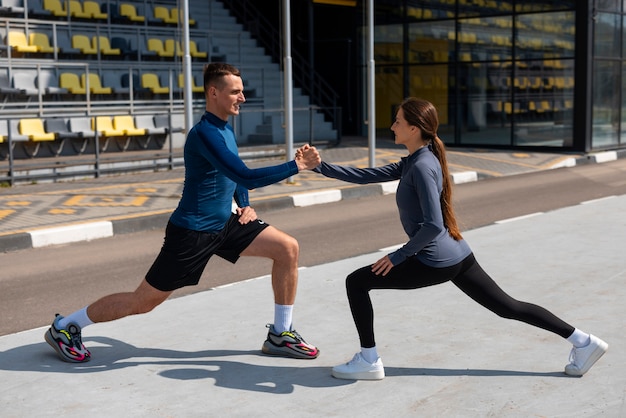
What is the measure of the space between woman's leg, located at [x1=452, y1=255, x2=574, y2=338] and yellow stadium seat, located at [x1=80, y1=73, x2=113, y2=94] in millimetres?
16156

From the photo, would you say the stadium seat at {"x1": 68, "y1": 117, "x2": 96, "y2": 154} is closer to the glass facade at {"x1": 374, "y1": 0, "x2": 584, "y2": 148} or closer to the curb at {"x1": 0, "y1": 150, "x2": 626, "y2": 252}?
the curb at {"x1": 0, "y1": 150, "x2": 626, "y2": 252}

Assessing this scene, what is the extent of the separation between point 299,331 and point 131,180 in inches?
427

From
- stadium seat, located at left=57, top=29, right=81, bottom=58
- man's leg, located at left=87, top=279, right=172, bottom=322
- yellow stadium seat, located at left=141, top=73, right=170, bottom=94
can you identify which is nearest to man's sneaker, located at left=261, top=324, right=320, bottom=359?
man's leg, located at left=87, top=279, right=172, bottom=322

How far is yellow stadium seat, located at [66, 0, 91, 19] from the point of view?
22.9 metres

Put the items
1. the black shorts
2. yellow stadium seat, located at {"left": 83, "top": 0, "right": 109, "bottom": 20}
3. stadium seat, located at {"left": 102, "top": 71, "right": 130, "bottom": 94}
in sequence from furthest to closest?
yellow stadium seat, located at {"left": 83, "top": 0, "right": 109, "bottom": 20}
stadium seat, located at {"left": 102, "top": 71, "right": 130, "bottom": 94}
the black shorts

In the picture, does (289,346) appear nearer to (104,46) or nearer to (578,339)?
(578,339)

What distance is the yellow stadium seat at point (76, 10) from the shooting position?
2287 cm

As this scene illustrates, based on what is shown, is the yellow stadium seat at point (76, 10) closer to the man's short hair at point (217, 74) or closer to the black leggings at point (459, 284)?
the man's short hair at point (217, 74)

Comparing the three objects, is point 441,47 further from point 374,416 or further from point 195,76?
Result: point 374,416

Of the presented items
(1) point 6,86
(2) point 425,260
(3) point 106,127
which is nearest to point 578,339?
(2) point 425,260

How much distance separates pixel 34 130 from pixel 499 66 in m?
11.5

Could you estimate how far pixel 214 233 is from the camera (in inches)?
211

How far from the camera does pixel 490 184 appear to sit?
55.0ft

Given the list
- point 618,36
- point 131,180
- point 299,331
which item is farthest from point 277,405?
point 618,36
